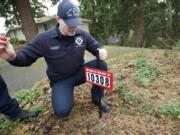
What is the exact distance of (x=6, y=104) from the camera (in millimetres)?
3131

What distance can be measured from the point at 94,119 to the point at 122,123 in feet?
1.13

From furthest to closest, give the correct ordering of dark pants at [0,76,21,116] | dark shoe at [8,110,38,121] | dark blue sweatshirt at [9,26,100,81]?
dark shoe at [8,110,38,121] < dark pants at [0,76,21,116] < dark blue sweatshirt at [9,26,100,81]

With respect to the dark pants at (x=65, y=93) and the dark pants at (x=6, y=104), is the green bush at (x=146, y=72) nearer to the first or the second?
Result: the dark pants at (x=65, y=93)

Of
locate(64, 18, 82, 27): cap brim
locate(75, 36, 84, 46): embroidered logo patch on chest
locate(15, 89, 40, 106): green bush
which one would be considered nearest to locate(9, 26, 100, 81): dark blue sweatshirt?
locate(75, 36, 84, 46): embroidered logo patch on chest

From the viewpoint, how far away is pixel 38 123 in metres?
3.33

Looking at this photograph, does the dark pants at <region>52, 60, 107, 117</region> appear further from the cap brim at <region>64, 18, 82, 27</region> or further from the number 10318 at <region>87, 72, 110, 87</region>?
the cap brim at <region>64, 18, 82, 27</region>

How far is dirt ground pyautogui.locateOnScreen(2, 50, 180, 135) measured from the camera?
296 cm

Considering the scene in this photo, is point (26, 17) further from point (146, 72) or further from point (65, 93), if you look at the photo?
point (65, 93)

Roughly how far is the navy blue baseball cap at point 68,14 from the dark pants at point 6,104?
3.50ft

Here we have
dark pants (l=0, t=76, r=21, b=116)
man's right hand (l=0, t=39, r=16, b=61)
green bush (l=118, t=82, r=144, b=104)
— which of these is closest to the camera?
man's right hand (l=0, t=39, r=16, b=61)

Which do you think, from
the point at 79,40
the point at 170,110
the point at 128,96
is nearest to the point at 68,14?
the point at 79,40

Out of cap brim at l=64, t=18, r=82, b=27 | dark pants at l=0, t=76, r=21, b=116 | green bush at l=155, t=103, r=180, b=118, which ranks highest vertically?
cap brim at l=64, t=18, r=82, b=27

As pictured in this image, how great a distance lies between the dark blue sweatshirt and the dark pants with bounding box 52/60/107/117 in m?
0.07

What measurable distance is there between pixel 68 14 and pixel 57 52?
0.46 m
